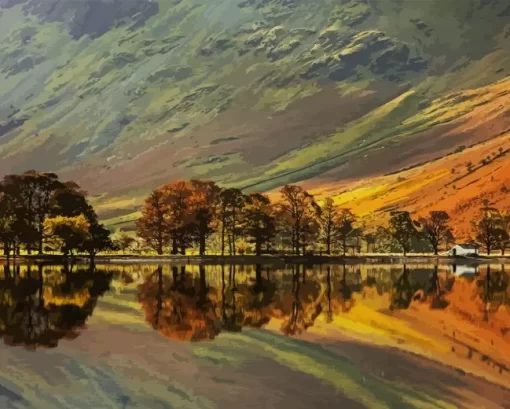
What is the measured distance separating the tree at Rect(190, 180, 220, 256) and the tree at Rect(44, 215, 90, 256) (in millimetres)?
20337

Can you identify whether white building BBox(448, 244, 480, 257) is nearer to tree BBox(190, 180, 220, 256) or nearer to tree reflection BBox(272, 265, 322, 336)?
tree BBox(190, 180, 220, 256)

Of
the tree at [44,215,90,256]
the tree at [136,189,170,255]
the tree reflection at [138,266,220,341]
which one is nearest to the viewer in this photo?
the tree reflection at [138,266,220,341]

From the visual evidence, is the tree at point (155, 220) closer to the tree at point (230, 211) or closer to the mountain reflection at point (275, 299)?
the tree at point (230, 211)

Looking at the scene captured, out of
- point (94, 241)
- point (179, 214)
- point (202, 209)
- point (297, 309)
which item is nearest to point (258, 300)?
point (297, 309)

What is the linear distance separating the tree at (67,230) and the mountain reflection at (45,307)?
30.1 m

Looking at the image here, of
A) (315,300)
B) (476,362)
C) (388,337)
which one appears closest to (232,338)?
(388,337)

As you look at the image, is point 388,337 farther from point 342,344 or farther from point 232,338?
point 232,338

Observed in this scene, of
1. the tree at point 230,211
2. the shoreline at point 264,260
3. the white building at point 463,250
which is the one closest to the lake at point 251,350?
the shoreline at point 264,260

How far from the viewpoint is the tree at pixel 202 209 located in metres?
120

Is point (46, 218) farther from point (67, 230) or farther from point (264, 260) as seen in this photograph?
point (264, 260)

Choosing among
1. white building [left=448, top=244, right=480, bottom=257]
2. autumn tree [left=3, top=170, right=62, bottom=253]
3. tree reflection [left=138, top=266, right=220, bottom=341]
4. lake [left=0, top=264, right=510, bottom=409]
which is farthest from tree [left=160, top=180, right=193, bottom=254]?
lake [left=0, top=264, right=510, bottom=409]

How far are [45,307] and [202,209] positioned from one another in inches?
3088

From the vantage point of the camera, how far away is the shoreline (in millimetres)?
108544

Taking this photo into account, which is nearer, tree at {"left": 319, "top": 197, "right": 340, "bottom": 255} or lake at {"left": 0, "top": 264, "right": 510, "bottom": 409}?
lake at {"left": 0, "top": 264, "right": 510, "bottom": 409}
